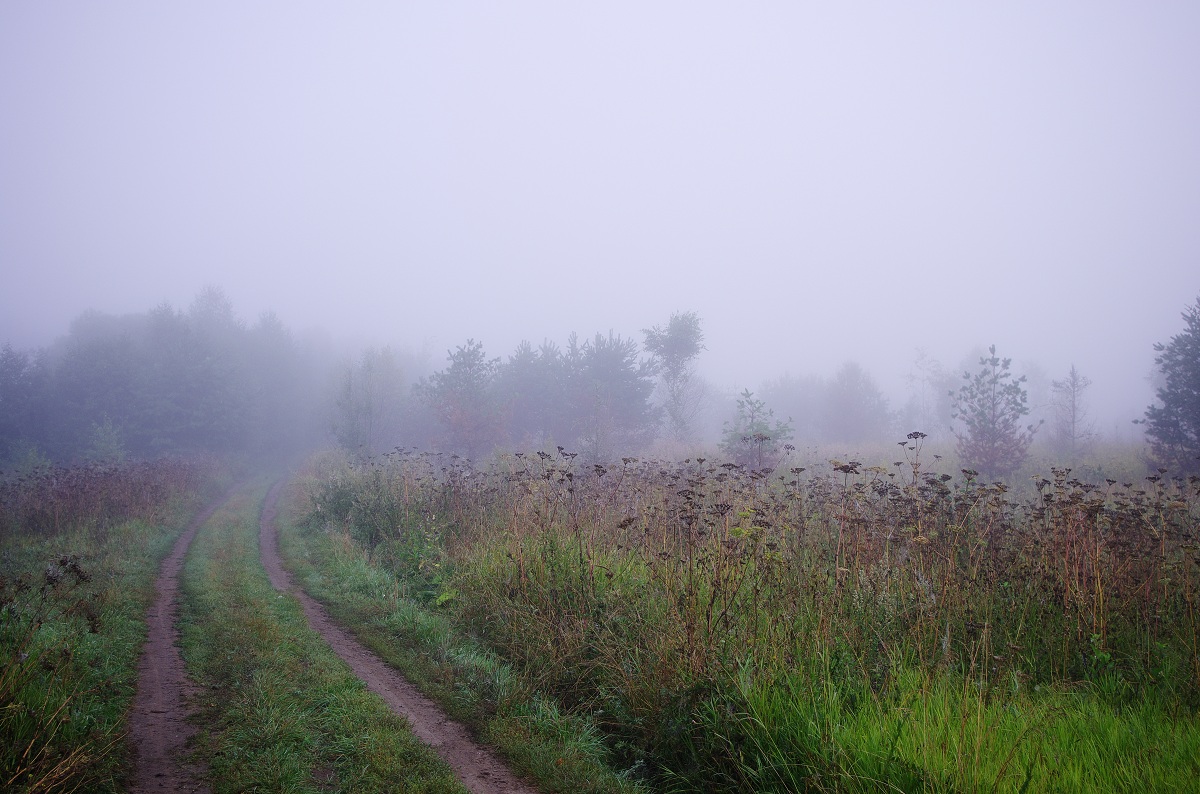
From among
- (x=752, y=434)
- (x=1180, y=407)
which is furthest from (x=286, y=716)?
(x=1180, y=407)

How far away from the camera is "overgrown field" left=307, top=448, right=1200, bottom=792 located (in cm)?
331

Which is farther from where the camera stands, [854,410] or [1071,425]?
[854,410]

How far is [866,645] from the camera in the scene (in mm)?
4969

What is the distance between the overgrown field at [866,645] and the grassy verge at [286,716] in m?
1.55

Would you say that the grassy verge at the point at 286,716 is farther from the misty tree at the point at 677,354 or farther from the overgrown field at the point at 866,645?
the misty tree at the point at 677,354

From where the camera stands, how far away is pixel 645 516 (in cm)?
836

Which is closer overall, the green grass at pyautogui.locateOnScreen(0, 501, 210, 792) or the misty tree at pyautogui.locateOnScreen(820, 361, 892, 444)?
the green grass at pyautogui.locateOnScreen(0, 501, 210, 792)

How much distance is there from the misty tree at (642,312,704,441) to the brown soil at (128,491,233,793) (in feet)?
104

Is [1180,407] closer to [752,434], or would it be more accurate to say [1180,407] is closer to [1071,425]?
[1071,425]

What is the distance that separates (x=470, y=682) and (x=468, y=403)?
3156cm

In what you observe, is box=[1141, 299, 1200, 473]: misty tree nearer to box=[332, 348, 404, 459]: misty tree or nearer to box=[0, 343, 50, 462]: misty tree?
box=[332, 348, 404, 459]: misty tree

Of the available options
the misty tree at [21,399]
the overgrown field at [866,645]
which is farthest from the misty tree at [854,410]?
the misty tree at [21,399]

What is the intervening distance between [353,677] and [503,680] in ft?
6.12

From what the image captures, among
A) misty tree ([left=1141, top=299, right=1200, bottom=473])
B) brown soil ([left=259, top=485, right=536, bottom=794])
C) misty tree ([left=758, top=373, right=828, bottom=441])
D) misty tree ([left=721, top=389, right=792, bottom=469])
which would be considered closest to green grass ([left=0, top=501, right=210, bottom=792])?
brown soil ([left=259, top=485, right=536, bottom=794])
